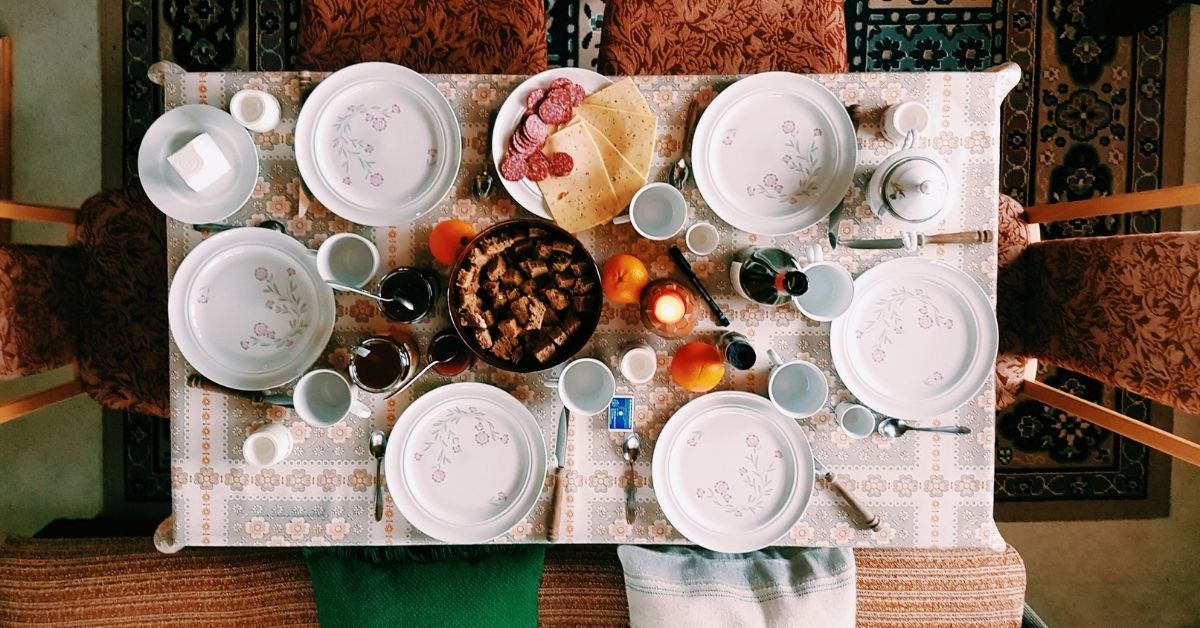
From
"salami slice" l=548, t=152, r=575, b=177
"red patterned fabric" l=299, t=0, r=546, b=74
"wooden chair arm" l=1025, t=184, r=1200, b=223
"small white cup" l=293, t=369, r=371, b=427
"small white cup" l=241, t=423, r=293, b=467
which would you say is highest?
"red patterned fabric" l=299, t=0, r=546, b=74

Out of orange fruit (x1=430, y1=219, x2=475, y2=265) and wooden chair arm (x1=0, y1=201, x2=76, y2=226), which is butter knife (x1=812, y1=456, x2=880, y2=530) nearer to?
orange fruit (x1=430, y1=219, x2=475, y2=265)

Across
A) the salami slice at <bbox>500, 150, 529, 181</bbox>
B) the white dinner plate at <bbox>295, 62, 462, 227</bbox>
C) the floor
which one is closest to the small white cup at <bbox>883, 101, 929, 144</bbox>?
the salami slice at <bbox>500, 150, 529, 181</bbox>

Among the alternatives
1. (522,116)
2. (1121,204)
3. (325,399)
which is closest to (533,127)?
(522,116)

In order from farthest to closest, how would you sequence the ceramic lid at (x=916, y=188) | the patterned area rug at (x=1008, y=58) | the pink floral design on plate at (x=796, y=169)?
the patterned area rug at (x=1008, y=58)
the pink floral design on plate at (x=796, y=169)
the ceramic lid at (x=916, y=188)

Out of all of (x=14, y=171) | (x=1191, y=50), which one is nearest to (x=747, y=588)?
(x=1191, y=50)

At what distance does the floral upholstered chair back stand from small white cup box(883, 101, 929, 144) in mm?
496

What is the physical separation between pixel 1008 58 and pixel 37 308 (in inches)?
95.2

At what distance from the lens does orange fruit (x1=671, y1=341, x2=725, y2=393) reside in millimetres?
1114

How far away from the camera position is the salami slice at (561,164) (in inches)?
43.6

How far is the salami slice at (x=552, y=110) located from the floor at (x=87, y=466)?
152 cm

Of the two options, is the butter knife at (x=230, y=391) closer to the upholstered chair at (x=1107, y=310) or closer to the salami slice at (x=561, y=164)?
the salami slice at (x=561, y=164)

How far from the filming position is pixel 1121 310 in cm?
125

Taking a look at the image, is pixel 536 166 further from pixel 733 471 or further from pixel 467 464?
pixel 733 471

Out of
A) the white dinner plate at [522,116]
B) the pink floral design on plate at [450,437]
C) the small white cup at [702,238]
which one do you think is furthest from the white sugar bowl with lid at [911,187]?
the pink floral design on plate at [450,437]
